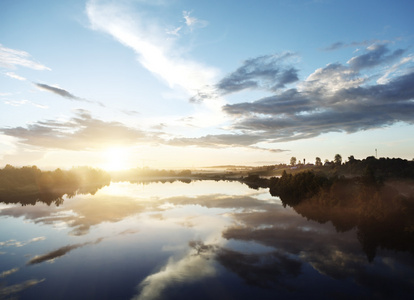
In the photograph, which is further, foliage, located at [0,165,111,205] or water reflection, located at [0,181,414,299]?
foliage, located at [0,165,111,205]

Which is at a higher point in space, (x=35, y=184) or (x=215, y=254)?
(x=35, y=184)

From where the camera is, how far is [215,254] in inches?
1120

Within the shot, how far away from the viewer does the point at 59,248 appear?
31.3m

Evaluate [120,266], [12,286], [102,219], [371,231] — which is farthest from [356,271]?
[102,219]

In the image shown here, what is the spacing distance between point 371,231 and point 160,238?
35828 mm

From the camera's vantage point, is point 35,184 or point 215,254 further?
point 35,184

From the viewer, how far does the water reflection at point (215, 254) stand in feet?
67.9

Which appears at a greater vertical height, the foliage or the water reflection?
the foliage

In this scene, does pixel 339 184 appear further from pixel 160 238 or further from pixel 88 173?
pixel 88 173

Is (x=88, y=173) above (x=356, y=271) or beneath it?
above

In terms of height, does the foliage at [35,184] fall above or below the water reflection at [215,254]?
above

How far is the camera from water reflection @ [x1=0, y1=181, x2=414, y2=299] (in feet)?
67.9

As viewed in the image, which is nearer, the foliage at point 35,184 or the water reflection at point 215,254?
the water reflection at point 215,254

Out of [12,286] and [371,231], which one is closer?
[12,286]
